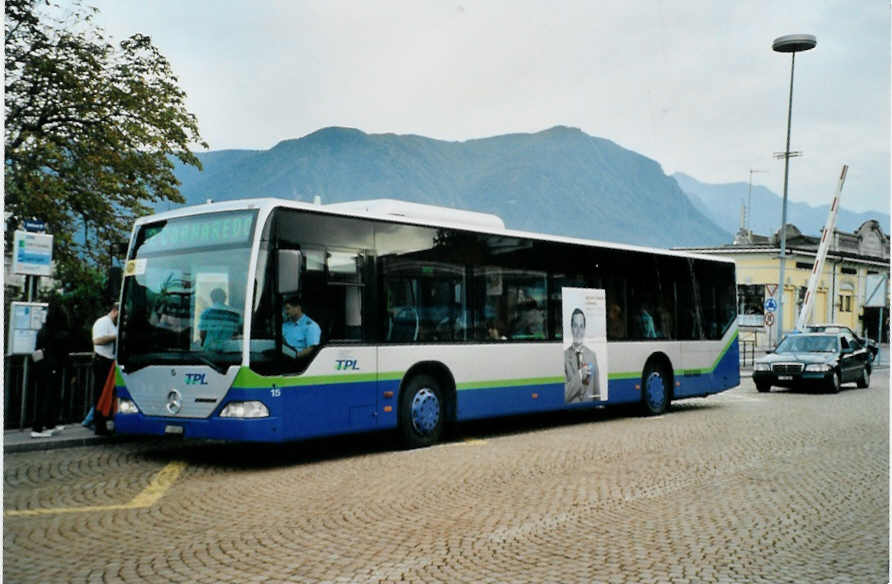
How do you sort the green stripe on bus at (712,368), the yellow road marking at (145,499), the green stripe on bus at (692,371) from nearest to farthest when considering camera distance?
the yellow road marking at (145,499), the green stripe on bus at (692,371), the green stripe on bus at (712,368)

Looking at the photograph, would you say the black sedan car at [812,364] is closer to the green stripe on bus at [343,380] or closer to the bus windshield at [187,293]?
the green stripe on bus at [343,380]

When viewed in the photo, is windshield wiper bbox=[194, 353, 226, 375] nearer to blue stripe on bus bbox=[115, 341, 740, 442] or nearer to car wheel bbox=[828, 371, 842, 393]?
blue stripe on bus bbox=[115, 341, 740, 442]

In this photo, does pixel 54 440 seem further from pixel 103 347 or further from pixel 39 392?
pixel 103 347

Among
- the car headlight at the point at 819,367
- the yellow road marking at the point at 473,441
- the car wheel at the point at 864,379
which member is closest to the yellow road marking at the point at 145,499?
the yellow road marking at the point at 473,441

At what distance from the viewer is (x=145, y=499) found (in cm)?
842

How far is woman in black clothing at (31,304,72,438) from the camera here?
12.1 m

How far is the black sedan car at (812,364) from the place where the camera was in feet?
75.7

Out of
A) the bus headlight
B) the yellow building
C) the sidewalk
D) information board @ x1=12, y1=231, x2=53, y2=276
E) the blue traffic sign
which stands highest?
the yellow building

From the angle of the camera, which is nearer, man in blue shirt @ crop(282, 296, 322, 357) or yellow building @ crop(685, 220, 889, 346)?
man in blue shirt @ crop(282, 296, 322, 357)

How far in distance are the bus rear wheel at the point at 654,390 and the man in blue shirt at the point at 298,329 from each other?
7.72 metres

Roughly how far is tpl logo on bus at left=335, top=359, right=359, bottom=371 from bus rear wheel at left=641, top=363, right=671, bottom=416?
275 inches

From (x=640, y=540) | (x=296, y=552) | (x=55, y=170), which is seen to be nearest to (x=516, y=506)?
(x=640, y=540)

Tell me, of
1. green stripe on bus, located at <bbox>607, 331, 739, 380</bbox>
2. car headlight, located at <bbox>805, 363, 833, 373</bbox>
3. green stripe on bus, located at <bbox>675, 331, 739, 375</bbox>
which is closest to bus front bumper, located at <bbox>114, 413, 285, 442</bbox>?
green stripe on bus, located at <bbox>607, 331, 739, 380</bbox>

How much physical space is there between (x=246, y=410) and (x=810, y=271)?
182 feet
